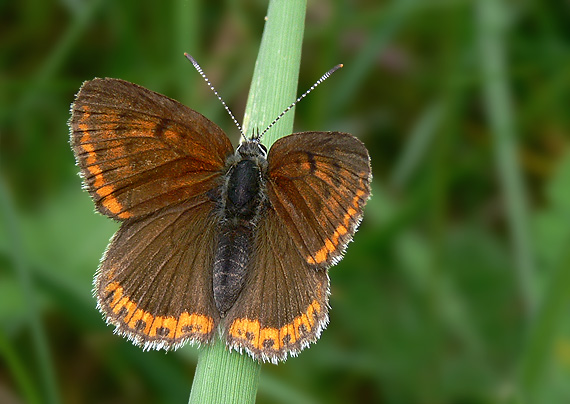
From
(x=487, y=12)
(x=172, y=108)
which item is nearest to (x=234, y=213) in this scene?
(x=172, y=108)

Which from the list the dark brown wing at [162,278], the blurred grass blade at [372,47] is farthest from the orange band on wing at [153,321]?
the blurred grass blade at [372,47]

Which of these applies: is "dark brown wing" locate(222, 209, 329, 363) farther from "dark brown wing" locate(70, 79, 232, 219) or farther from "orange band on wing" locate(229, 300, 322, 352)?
"dark brown wing" locate(70, 79, 232, 219)

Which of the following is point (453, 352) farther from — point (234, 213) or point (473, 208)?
point (234, 213)

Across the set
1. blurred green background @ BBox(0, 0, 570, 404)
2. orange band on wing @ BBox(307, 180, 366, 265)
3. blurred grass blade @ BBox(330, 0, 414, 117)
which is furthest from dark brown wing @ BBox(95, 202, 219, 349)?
blurred grass blade @ BBox(330, 0, 414, 117)

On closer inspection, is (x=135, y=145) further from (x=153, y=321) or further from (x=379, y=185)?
(x=379, y=185)

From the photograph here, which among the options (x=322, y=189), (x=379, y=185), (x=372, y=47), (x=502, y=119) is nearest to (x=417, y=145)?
(x=379, y=185)
